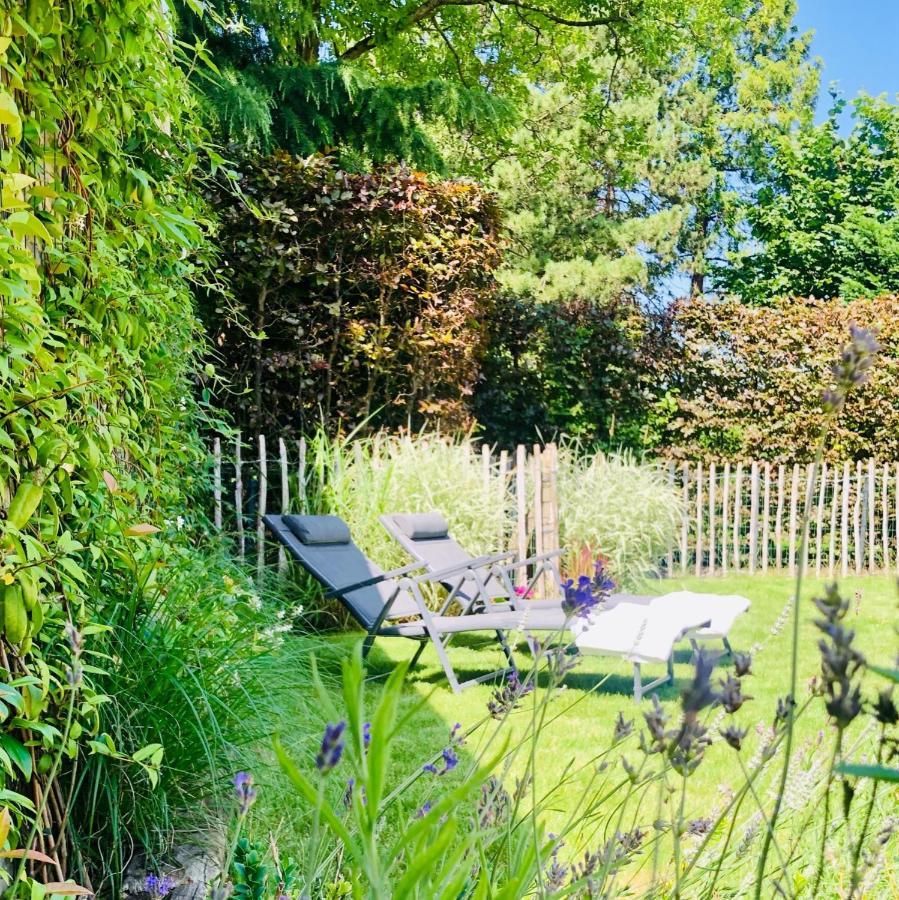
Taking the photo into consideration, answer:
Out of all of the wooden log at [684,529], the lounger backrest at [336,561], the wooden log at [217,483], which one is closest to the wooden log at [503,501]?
the lounger backrest at [336,561]

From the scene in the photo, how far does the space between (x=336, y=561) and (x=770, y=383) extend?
7.50 m

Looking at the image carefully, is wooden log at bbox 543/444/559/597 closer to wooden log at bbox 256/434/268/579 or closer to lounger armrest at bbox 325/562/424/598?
wooden log at bbox 256/434/268/579

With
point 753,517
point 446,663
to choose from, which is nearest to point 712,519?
point 753,517

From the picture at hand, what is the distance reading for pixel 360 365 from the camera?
786 cm

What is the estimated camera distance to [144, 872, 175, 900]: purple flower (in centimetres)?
177

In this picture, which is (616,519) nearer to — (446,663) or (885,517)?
(446,663)

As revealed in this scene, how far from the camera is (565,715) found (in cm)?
445

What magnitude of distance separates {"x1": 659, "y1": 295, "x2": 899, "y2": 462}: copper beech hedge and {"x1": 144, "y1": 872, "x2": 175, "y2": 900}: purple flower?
9965mm

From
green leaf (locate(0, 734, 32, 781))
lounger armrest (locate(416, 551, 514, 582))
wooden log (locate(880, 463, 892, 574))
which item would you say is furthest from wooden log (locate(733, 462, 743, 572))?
green leaf (locate(0, 734, 32, 781))

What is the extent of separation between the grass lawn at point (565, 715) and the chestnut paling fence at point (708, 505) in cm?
131

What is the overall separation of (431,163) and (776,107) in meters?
17.5

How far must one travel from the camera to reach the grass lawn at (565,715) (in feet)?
8.28

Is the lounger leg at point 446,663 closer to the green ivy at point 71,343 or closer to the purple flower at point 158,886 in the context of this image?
the green ivy at point 71,343

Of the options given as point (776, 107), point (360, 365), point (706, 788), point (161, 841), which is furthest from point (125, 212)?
point (776, 107)
